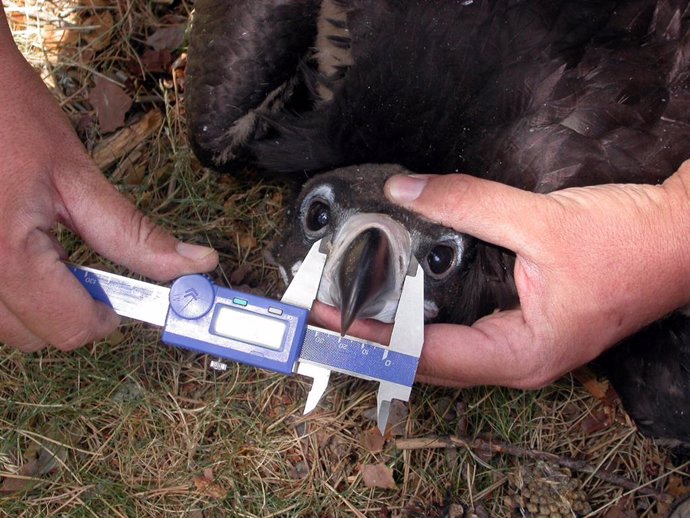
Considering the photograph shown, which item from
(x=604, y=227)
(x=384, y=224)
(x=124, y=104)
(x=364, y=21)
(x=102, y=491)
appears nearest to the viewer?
(x=604, y=227)

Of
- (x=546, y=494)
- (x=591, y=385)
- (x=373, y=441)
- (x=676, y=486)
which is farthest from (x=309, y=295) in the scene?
(x=676, y=486)

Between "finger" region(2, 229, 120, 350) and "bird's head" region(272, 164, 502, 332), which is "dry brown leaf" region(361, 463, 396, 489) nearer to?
"bird's head" region(272, 164, 502, 332)

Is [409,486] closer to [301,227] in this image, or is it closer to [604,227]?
[301,227]

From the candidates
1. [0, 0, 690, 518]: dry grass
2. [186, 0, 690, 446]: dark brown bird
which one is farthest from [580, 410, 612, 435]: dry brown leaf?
[186, 0, 690, 446]: dark brown bird

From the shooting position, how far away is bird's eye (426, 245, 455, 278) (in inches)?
110

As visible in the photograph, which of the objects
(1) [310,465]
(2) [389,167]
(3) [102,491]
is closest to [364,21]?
(2) [389,167]

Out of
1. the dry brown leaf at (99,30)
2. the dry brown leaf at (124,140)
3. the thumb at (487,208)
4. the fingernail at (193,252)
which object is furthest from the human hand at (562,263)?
the dry brown leaf at (99,30)

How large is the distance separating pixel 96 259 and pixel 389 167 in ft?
5.47

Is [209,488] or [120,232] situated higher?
[120,232]

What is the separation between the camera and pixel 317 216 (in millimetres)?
2900

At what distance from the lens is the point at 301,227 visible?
296 centimetres

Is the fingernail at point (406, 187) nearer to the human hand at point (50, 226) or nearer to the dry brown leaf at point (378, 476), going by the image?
the human hand at point (50, 226)

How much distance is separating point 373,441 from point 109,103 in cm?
230

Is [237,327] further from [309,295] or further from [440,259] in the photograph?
[440,259]
